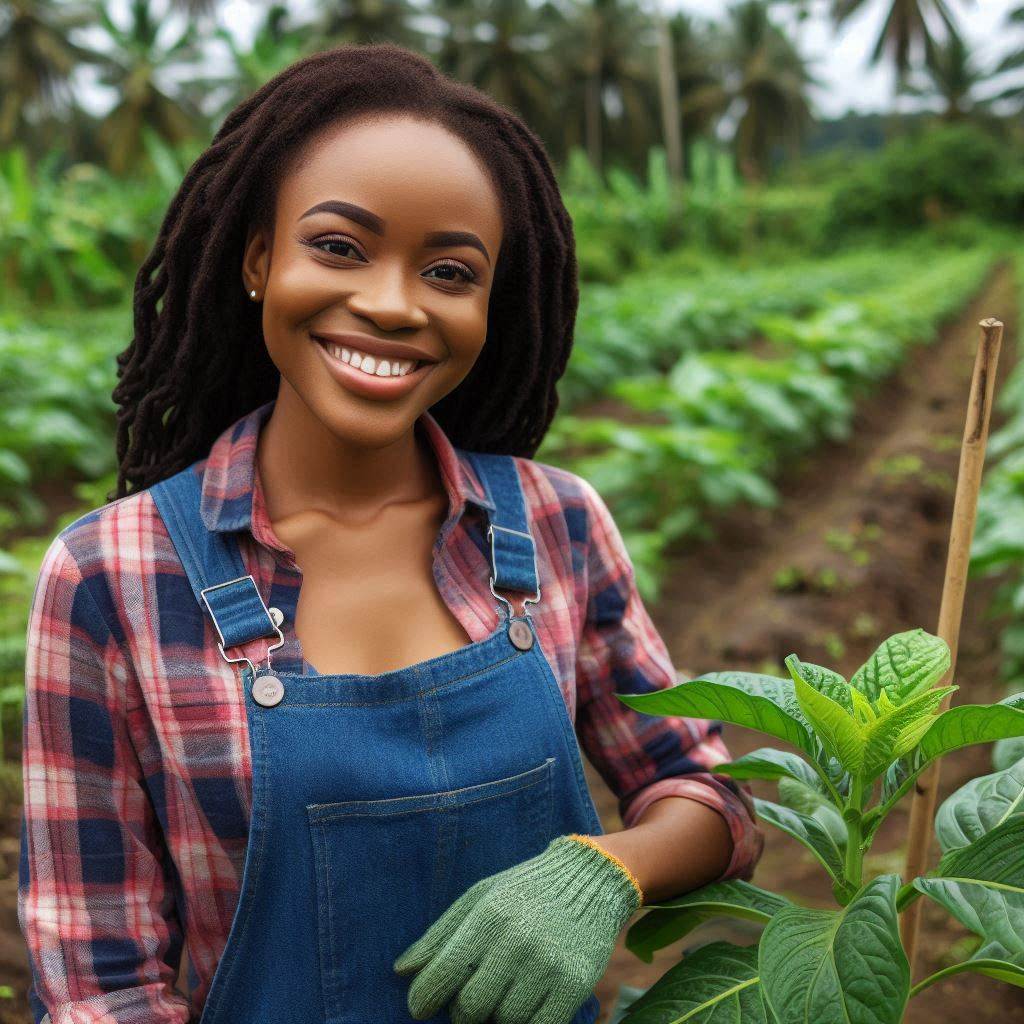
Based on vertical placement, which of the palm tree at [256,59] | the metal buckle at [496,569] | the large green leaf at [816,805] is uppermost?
the palm tree at [256,59]

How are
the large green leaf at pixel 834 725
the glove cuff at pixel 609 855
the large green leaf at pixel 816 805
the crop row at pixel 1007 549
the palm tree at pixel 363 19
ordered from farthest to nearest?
1. the palm tree at pixel 363 19
2. the crop row at pixel 1007 549
3. the large green leaf at pixel 816 805
4. the glove cuff at pixel 609 855
5. the large green leaf at pixel 834 725

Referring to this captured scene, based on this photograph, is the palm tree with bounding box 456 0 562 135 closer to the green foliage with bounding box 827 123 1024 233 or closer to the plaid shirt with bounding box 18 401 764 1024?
the green foliage with bounding box 827 123 1024 233

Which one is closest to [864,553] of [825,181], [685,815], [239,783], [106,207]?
[685,815]

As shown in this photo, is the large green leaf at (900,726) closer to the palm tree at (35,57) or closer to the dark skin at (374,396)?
the dark skin at (374,396)

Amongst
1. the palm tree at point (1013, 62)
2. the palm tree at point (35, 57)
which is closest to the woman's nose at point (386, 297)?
the palm tree at point (35, 57)

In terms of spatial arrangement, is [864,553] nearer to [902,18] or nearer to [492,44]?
[492,44]

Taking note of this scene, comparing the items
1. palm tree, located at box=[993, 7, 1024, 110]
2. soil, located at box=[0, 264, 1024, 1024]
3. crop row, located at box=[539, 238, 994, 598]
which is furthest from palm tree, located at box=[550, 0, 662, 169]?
soil, located at box=[0, 264, 1024, 1024]

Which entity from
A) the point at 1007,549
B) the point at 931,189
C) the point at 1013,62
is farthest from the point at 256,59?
the point at 1013,62

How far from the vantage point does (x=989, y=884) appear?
40.8 inches

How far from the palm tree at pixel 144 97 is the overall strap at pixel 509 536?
26.6m

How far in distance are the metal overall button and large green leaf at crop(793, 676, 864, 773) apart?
292 mm

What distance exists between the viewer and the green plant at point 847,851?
0.98 m

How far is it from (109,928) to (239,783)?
203mm

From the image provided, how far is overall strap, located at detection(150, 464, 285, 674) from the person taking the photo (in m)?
1.11
